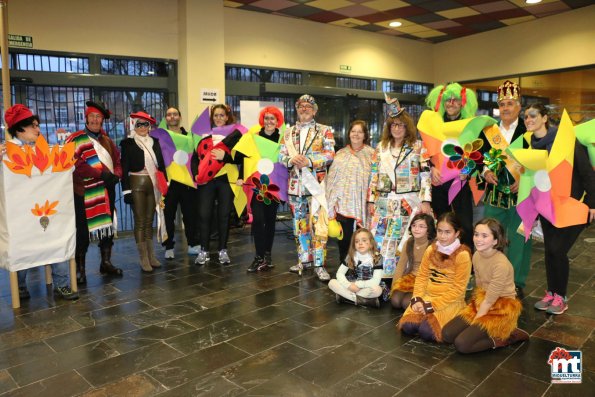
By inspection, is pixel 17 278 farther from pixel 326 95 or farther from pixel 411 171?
pixel 326 95

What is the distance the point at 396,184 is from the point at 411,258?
0.56 meters

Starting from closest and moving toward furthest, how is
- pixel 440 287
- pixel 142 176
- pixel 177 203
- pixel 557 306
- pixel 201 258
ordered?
pixel 440 287 → pixel 557 306 → pixel 142 176 → pixel 201 258 → pixel 177 203

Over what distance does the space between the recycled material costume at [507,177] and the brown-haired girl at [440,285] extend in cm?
85

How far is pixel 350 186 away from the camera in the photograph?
383 cm

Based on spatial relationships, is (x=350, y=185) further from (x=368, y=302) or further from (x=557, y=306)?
(x=557, y=306)

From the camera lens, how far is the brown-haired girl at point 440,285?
2.84 metres

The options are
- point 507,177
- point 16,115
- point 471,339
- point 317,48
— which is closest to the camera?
point 471,339

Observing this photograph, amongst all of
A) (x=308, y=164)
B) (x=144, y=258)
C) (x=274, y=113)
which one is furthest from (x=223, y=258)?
(x=274, y=113)

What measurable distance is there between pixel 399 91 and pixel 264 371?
7138mm

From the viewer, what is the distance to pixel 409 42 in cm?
863

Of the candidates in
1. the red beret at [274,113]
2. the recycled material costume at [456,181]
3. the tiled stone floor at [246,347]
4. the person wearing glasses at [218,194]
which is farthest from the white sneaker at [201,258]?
the recycled material costume at [456,181]

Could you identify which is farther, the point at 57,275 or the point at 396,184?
the point at 57,275

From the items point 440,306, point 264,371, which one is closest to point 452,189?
point 440,306

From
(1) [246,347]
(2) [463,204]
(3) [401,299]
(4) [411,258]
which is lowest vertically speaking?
(1) [246,347]
